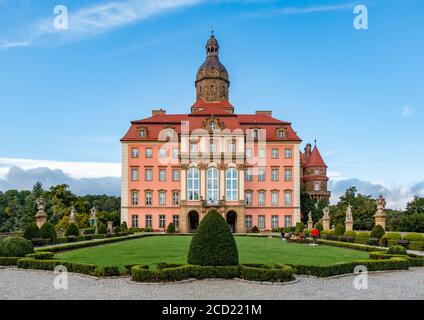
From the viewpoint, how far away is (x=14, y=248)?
1708cm

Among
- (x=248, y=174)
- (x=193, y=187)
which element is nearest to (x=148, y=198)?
(x=193, y=187)

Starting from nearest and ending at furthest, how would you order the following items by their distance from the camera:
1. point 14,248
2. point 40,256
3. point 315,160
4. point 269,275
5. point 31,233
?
point 269,275
point 40,256
point 14,248
point 31,233
point 315,160

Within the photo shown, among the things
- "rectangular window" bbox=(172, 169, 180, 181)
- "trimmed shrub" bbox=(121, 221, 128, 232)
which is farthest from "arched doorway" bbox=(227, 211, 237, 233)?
"trimmed shrub" bbox=(121, 221, 128, 232)

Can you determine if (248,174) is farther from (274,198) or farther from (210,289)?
(210,289)

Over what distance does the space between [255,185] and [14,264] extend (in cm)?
3592

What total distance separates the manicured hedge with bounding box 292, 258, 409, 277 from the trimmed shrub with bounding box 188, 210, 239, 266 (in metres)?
2.10

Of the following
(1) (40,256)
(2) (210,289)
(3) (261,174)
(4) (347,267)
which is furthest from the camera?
(3) (261,174)

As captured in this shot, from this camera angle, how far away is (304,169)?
60906 mm

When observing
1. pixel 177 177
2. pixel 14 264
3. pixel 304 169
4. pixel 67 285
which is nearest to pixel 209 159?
pixel 177 177

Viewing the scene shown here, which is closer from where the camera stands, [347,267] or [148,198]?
[347,267]

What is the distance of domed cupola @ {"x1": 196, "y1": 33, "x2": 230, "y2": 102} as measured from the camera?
186ft

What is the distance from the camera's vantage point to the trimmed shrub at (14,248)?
16984 mm

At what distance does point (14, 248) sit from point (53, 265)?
2.97 meters
